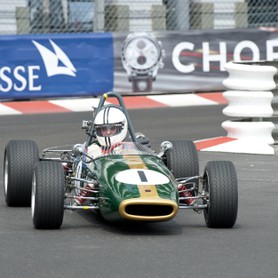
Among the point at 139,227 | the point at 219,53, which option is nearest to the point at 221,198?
the point at 139,227

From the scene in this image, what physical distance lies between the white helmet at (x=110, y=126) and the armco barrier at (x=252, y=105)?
13.8 feet

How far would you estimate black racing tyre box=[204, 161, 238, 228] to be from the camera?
8727 millimetres

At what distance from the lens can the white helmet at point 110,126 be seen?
9633 millimetres

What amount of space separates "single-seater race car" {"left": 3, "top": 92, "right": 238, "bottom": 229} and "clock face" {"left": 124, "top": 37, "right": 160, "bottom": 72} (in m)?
9.51

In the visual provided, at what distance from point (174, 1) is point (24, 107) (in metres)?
3.75

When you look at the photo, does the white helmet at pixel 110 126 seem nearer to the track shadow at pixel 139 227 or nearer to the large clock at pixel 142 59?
the track shadow at pixel 139 227

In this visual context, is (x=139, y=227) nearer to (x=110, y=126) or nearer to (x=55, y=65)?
(x=110, y=126)

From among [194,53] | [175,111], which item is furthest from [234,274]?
[194,53]

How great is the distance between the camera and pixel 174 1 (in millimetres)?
20812

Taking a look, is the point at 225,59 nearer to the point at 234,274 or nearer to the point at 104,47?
the point at 104,47

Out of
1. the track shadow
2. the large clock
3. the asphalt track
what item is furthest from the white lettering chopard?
the track shadow

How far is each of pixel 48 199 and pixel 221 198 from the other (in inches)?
48.7

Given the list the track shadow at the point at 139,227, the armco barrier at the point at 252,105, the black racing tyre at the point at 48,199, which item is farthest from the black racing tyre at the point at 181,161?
the armco barrier at the point at 252,105

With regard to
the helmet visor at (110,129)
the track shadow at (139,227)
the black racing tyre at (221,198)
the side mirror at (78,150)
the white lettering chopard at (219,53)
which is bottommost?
the track shadow at (139,227)
